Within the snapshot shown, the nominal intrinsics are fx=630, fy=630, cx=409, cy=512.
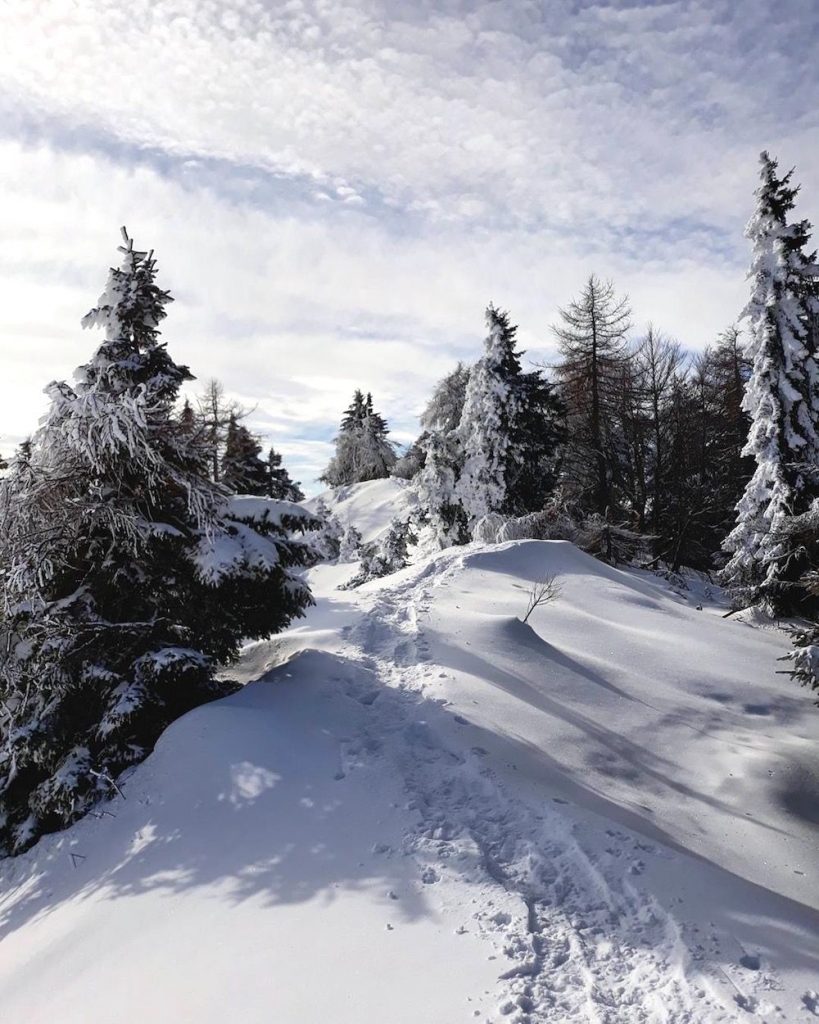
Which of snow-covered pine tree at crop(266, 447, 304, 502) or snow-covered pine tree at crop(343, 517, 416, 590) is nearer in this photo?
snow-covered pine tree at crop(343, 517, 416, 590)

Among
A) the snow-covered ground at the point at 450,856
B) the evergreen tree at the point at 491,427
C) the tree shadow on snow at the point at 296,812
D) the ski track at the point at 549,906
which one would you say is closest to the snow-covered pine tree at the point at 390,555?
the evergreen tree at the point at 491,427

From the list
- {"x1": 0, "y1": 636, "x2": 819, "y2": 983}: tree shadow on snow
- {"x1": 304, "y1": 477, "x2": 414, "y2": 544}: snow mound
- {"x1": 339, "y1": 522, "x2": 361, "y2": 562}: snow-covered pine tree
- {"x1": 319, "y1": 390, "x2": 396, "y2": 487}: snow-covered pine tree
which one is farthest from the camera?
{"x1": 319, "y1": 390, "x2": 396, "y2": 487}: snow-covered pine tree

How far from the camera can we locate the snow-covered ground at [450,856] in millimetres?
4297

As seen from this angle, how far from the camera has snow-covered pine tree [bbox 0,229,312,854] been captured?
7816 millimetres

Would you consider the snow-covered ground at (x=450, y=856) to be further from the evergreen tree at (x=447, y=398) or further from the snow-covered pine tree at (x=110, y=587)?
the evergreen tree at (x=447, y=398)

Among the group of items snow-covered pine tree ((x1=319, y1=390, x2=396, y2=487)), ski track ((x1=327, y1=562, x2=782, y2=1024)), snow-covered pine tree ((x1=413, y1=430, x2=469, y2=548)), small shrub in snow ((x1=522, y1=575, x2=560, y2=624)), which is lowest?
ski track ((x1=327, y1=562, x2=782, y2=1024))

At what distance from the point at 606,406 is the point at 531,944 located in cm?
2281

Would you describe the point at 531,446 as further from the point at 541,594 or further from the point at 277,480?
the point at 277,480

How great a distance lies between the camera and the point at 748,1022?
12.8 ft

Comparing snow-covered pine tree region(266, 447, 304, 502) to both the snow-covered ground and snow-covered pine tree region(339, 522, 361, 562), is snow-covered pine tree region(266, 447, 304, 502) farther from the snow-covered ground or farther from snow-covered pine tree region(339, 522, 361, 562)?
the snow-covered ground

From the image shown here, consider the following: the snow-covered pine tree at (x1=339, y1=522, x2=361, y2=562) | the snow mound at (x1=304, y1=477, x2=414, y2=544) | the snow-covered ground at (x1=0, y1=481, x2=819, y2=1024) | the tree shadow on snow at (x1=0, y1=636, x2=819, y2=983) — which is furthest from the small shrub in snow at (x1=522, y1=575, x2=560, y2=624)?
the snow mound at (x1=304, y1=477, x2=414, y2=544)

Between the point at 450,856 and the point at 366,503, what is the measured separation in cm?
3628

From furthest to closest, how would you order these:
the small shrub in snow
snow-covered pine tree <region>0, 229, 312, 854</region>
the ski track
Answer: the small shrub in snow → snow-covered pine tree <region>0, 229, 312, 854</region> → the ski track

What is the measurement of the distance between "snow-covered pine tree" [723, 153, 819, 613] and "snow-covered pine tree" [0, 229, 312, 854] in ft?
35.8
